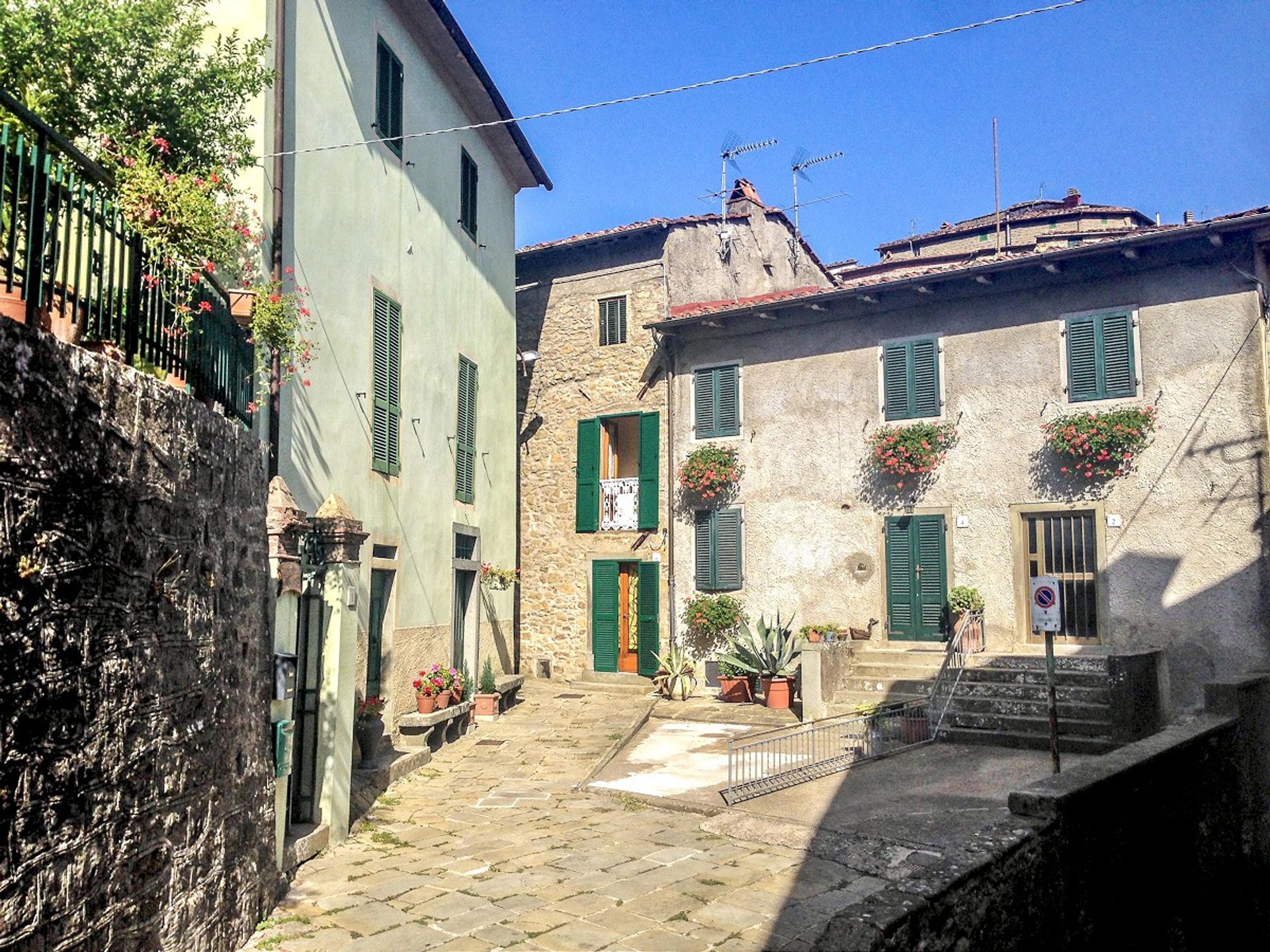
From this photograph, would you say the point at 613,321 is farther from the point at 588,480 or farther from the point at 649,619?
the point at 649,619

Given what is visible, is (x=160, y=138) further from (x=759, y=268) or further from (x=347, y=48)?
(x=759, y=268)

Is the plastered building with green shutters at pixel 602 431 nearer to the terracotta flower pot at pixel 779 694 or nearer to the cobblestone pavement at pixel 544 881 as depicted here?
the terracotta flower pot at pixel 779 694

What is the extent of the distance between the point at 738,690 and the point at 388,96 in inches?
379

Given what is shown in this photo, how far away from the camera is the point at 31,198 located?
A: 388 centimetres

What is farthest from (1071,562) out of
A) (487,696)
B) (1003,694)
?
(487,696)

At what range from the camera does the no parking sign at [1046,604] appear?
949 centimetres

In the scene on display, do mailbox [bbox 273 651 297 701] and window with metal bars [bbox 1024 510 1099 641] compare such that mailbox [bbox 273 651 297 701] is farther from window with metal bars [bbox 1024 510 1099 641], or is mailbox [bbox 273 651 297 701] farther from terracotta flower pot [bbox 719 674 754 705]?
window with metal bars [bbox 1024 510 1099 641]

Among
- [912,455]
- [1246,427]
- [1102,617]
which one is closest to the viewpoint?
[1246,427]

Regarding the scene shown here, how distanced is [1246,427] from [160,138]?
12679 millimetres

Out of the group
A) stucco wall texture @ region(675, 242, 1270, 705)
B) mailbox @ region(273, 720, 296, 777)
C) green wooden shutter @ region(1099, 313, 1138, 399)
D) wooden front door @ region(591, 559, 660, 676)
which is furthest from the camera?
wooden front door @ region(591, 559, 660, 676)

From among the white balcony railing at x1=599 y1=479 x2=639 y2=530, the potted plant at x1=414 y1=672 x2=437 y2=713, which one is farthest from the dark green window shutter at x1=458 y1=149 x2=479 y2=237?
the potted plant at x1=414 y1=672 x2=437 y2=713

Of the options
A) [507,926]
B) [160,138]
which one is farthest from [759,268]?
[507,926]

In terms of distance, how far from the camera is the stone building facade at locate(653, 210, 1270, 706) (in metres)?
12.7

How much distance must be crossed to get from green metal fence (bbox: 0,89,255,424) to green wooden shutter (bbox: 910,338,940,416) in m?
10.7
